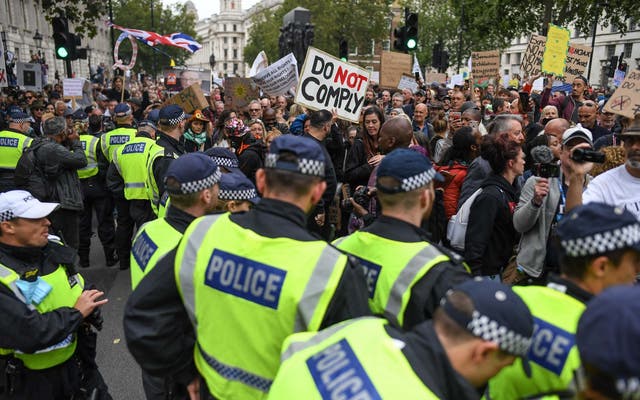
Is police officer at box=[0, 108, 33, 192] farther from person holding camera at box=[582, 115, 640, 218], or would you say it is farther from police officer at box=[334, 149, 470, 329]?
person holding camera at box=[582, 115, 640, 218]

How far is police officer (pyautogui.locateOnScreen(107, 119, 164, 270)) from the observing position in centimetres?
632

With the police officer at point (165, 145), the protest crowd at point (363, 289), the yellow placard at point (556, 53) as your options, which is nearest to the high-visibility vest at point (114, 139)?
the police officer at point (165, 145)

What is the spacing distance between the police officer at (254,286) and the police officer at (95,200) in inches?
209

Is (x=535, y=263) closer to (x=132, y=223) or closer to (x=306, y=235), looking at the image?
(x=306, y=235)

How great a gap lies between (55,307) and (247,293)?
1536 mm

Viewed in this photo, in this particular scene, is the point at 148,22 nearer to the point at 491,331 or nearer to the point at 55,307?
the point at 55,307

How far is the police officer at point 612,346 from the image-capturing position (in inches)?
43.2

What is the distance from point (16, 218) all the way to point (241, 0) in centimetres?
16635

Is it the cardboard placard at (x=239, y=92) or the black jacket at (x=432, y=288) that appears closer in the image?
the black jacket at (x=432, y=288)

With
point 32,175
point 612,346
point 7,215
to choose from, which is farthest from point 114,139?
point 612,346

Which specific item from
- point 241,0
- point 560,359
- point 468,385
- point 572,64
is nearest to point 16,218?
point 468,385

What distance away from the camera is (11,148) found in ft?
21.5

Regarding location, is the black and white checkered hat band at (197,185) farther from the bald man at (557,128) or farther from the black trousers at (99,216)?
the black trousers at (99,216)

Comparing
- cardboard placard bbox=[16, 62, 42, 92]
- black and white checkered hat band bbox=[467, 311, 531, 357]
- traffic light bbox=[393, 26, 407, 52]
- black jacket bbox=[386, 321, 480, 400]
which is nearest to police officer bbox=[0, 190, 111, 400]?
black jacket bbox=[386, 321, 480, 400]
